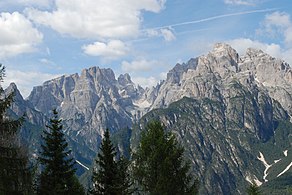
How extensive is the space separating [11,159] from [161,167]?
579 inches

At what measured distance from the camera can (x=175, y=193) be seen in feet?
127

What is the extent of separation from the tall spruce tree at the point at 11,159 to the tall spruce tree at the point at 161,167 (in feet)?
41.6

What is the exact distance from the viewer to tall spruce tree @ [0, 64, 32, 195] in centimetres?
2856

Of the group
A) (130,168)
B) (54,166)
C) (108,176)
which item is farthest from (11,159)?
(130,168)

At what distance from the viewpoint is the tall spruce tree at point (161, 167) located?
38500mm

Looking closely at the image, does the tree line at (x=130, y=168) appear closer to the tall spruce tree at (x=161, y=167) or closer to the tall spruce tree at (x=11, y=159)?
the tall spruce tree at (x=161, y=167)

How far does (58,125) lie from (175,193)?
41.8 ft

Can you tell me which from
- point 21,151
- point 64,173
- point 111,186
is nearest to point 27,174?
point 21,151

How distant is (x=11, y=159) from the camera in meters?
28.6

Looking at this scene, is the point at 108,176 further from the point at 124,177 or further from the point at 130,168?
the point at 130,168

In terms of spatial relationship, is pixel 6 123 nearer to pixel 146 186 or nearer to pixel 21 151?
pixel 21 151

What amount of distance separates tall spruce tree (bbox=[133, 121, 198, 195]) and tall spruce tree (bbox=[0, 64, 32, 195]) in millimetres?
12693

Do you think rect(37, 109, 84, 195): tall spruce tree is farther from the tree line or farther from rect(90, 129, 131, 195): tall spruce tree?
rect(90, 129, 131, 195): tall spruce tree

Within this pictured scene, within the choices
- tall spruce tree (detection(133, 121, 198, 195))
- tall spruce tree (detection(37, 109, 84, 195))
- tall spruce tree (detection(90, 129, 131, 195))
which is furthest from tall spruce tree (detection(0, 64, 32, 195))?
tall spruce tree (detection(133, 121, 198, 195))
